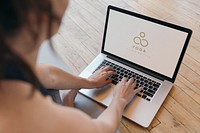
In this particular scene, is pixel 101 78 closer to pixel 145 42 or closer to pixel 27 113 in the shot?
pixel 145 42

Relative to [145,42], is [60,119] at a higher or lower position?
higher

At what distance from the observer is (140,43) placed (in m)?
1.06

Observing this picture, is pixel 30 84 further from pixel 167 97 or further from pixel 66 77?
pixel 167 97

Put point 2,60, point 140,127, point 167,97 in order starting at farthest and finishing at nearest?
point 167,97, point 140,127, point 2,60

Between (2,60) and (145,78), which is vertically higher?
(2,60)

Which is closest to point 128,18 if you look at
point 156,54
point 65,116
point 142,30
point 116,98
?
point 142,30

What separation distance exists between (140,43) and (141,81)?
16 cm

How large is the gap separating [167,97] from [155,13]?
0.84 metres

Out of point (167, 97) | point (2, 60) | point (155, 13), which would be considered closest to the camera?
point (2, 60)

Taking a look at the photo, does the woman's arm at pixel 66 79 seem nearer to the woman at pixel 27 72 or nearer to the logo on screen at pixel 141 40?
the logo on screen at pixel 141 40

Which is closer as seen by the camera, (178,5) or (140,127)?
(140,127)

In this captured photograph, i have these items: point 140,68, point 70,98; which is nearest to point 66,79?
point 70,98

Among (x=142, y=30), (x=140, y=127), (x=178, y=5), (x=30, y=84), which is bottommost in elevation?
(x=140, y=127)

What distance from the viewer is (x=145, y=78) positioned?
1.05 meters
